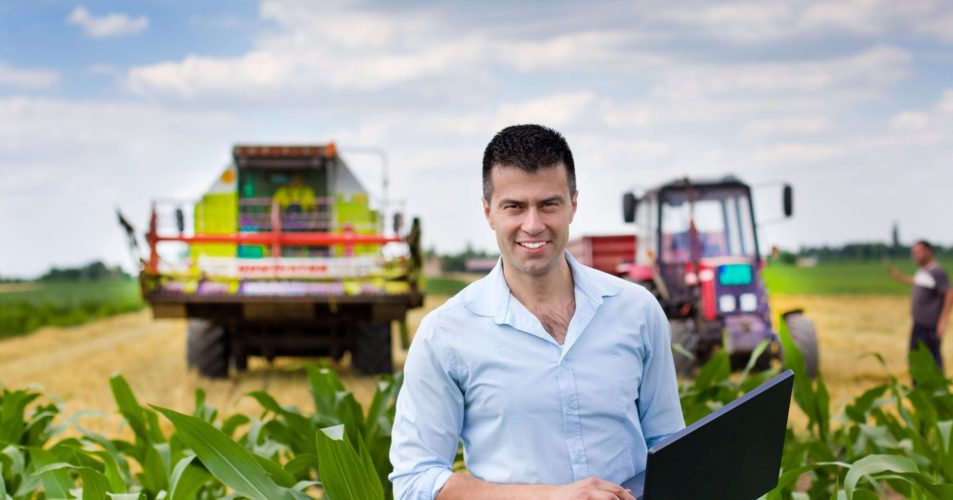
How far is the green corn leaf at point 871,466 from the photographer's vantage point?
127 inches

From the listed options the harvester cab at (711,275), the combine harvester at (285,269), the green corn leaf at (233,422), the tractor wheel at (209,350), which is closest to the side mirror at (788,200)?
the harvester cab at (711,275)

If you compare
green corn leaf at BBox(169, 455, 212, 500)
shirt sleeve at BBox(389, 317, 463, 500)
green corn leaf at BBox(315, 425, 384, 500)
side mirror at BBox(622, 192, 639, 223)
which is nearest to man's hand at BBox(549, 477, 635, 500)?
shirt sleeve at BBox(389, 317, 463, 500)

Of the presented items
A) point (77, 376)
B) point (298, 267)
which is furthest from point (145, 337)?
point (298, 267)

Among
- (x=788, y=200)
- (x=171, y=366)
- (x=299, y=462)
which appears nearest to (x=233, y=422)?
(x=299, y=462)

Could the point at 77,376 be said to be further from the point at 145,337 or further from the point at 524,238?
the point at 524,238

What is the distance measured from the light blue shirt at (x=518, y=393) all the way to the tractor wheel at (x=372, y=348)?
9.53m

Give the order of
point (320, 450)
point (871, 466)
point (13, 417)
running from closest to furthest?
1. point (320, 450)
2. point (871, 466)
3. point (13, 417)

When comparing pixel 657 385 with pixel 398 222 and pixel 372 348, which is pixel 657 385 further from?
pixel 398 222

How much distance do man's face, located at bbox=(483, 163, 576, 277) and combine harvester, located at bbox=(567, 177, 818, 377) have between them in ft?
28.8

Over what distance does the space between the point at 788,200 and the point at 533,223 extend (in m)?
8.79

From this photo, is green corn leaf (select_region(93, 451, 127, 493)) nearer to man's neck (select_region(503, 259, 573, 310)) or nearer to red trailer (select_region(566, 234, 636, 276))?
man's neck (select_region(503, 259, 573, 310))

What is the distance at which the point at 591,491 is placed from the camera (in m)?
2.11

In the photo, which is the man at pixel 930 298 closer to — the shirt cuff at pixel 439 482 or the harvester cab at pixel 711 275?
the harvester cab at pixel 711 275

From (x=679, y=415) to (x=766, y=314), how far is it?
935 cm
